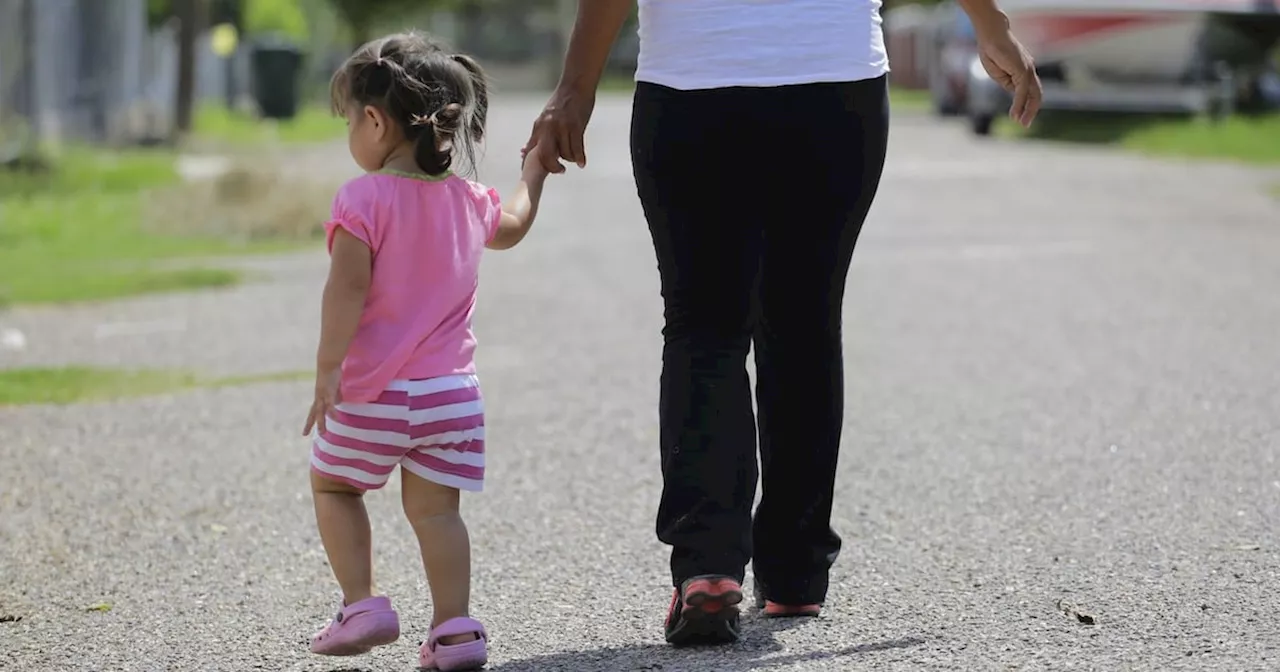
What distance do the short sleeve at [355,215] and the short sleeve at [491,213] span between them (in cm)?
25

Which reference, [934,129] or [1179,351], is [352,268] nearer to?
[1179,351]

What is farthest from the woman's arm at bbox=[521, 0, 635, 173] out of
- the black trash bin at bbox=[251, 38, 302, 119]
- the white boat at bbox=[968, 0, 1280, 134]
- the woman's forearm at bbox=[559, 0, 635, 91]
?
the black trash bin at bbox=[251, 38, 302, 119]

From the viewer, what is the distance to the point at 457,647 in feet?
12.6

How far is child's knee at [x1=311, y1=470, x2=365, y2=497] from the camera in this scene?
Result: 3945 mm

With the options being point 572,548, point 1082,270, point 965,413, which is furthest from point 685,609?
point 1082,270

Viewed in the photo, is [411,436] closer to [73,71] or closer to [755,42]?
[755,42]

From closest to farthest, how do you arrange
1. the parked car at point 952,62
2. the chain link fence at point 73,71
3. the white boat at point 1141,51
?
the chain link fence at point 73,71 < the white boat at point 1141,51 < the parked car at point 952,62

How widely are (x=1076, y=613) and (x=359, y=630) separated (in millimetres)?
1370

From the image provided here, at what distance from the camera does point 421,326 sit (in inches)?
152

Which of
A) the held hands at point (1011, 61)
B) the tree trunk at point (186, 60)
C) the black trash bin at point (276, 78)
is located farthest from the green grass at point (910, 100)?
the held hands at point (1011, 61)

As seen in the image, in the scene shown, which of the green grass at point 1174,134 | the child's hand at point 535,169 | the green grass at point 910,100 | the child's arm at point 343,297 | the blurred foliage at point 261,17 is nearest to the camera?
the child's arm at point 343,297

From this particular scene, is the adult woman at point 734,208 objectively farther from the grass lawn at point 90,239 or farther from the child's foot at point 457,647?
the grass lawn at point 90,239

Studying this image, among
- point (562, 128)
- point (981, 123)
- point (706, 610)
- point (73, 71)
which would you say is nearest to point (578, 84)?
point (562, 128)

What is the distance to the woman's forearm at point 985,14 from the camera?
13.9ft
